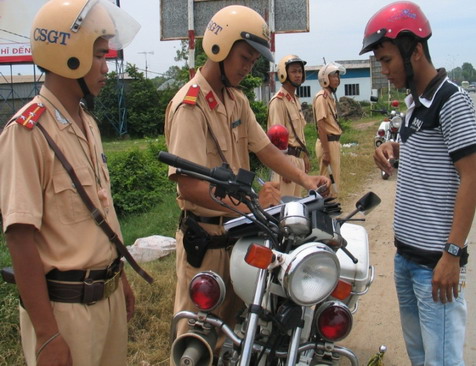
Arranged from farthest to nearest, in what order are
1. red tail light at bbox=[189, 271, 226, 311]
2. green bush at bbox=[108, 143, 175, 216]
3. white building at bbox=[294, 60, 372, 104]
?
white building at bbox=[294, 60, 372, 104] → green bush at bbox=[108, 143, 175, 216] → red tail light at bbox=[189, 271, 226, 311]

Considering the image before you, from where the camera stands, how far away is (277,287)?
1.95 metres

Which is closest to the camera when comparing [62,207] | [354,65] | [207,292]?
[62,207]

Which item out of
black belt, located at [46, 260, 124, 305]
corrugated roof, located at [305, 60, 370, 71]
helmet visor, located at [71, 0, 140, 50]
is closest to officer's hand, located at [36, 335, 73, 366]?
black belt, located at [46, 260, 124, 305]

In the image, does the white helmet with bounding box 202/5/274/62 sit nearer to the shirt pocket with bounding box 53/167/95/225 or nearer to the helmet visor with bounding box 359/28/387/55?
the helmet visor with bounding box 359/28/387/55

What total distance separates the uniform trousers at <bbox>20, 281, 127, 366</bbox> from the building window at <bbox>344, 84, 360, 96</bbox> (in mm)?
42135

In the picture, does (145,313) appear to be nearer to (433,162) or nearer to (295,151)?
(433,162)

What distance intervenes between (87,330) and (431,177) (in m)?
1.59

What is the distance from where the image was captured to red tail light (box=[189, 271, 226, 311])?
2.22 metres

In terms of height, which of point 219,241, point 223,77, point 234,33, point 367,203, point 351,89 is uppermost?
point 351,89

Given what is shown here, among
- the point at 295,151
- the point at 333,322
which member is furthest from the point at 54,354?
the point at 295,151

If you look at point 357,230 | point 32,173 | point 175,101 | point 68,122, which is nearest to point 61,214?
point 32,173

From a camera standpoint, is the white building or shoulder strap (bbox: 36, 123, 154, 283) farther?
the white building

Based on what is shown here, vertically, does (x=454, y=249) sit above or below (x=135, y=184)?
above

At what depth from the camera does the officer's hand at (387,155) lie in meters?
2.81
